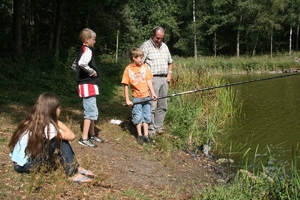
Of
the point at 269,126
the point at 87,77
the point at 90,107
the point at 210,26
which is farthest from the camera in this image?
the point at 210,26

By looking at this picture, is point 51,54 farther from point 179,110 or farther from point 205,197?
point 205,197

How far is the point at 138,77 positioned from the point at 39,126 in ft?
7.07

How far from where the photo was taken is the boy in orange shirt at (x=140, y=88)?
214 inches

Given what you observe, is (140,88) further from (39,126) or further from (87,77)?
(39,126)

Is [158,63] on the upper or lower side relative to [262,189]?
upper

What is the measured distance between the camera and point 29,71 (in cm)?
1067

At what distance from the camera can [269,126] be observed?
842 centimetres

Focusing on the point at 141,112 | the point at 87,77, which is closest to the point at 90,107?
the point at 87,77

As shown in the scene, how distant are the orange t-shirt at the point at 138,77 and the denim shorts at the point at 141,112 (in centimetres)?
12

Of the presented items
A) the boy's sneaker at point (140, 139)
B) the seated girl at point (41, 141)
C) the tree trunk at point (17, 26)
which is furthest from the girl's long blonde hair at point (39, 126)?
the tree trunk at point (17, 26)

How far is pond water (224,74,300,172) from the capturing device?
644cm

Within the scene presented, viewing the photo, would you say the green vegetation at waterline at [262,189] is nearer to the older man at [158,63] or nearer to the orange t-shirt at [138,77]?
the orange t-shirt at [138,77]

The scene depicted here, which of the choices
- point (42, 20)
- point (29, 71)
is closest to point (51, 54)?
point (29, 71)

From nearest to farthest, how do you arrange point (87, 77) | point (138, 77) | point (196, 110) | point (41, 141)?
Answer: point (41, 141), point (87, 77), point (138, 77), point (196, 110)
